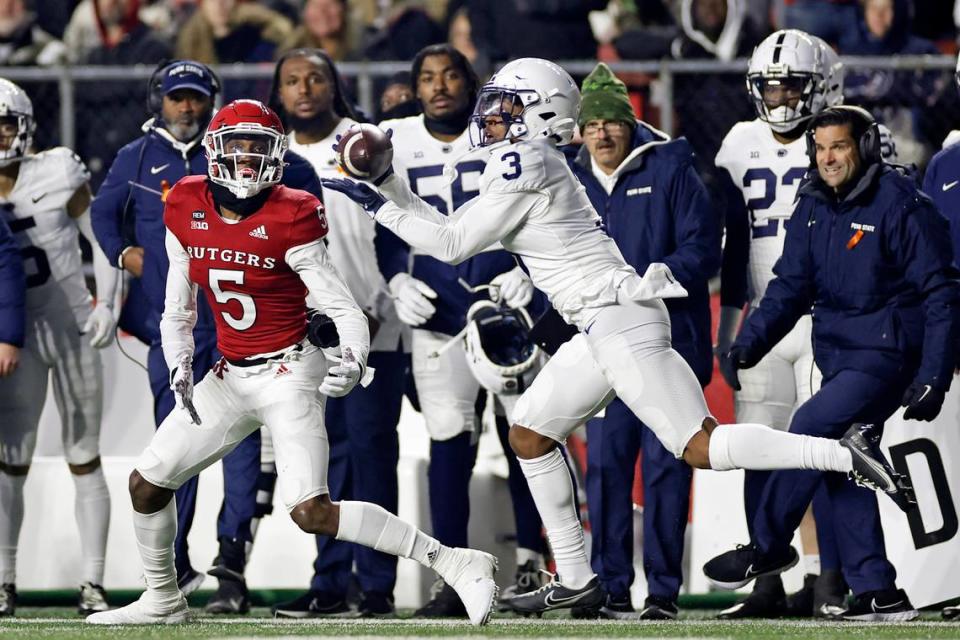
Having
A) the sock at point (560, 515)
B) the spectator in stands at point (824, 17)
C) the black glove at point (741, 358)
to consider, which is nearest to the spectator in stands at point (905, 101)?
the spectator in stands at point (824, 17)

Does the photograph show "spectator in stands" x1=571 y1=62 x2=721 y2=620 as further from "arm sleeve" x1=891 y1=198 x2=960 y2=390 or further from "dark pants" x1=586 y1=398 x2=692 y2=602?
"arm sleeve" x1=891 y1=198 x2=960 y2=390

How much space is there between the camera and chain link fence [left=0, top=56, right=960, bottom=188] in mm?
9133

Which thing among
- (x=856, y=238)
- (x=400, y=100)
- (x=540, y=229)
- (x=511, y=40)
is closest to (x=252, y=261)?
(x=540, y=229)

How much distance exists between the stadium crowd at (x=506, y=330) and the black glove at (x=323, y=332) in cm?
1

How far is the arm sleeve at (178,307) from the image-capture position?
6.40 metres

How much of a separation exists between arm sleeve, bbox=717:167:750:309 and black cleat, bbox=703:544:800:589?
126 centimetres

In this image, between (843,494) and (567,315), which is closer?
(567,315)

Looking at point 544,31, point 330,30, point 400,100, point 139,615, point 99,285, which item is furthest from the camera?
point 330,30

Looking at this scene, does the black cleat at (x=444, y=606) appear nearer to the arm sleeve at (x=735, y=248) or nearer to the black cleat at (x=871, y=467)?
the arm sleeve at (x=735, y=248)

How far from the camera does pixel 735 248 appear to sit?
7.49m

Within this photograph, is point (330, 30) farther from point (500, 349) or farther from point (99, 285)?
point (500, 349)

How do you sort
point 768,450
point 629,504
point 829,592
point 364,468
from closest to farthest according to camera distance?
point 768,450 → point 629,504 → point 829,592 → point 364,468

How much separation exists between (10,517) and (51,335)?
2.42 ft

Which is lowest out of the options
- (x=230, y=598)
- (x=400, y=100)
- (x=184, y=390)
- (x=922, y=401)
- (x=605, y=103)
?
(x=230, y=598)
